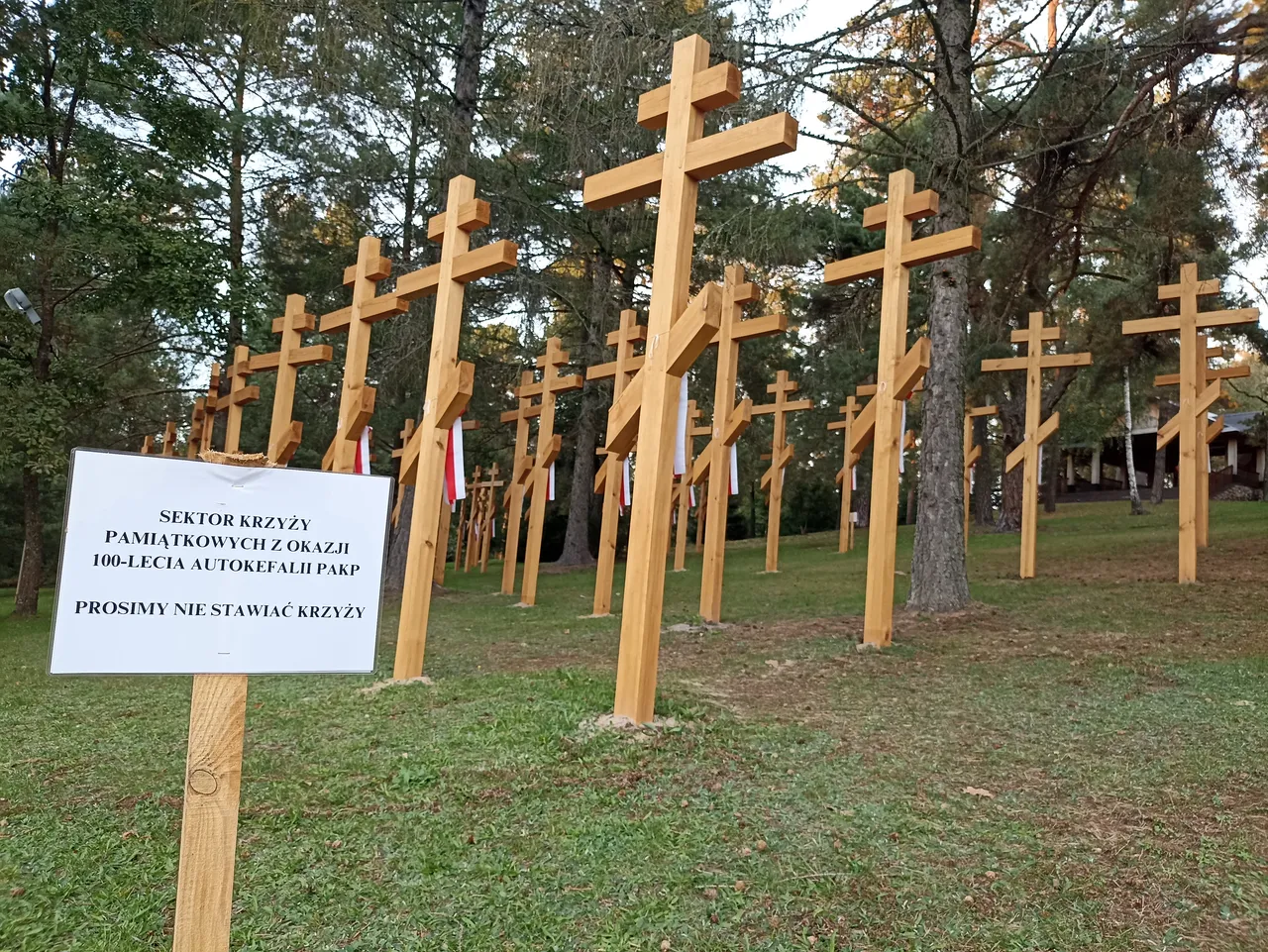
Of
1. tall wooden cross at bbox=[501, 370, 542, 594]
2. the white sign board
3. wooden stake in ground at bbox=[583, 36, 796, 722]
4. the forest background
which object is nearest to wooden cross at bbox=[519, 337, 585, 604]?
→ tall wooden cross at bbox=[501, 370, 542, 594]

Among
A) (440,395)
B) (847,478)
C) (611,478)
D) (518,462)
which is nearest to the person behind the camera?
(440,395)

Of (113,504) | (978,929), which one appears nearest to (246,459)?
(113,504)

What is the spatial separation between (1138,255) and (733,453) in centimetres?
762

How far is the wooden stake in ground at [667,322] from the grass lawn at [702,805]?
1.46ft

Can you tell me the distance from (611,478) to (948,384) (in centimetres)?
375

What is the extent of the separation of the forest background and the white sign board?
5328 millimetres

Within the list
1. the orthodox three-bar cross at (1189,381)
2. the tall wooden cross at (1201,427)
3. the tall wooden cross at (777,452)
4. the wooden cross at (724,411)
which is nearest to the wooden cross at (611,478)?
the wooden cross at (724,411)

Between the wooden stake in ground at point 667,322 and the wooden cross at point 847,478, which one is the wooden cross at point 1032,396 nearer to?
the wooden cross at point 847,478

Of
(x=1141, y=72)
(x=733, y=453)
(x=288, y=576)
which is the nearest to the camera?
(x=288, y=576)

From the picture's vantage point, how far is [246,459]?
1956 millimetres

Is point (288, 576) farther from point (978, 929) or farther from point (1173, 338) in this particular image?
point (1173, 338)

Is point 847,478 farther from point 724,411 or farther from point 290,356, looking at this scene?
point 290,356

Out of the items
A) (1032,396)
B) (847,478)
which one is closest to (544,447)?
(847,478)

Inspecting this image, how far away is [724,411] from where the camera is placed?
838 cm
